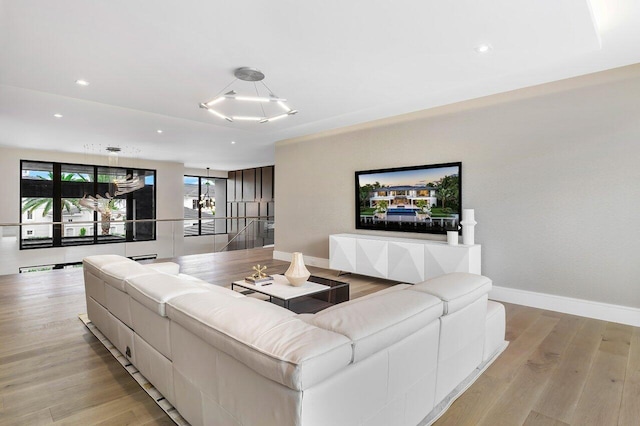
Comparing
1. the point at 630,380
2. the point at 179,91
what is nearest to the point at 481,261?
the point at 630,380

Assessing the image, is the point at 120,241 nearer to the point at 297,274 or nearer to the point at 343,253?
the point at 343,253

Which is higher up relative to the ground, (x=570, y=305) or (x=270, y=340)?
(x=270, y=340)

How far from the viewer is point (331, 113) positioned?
5047 mm

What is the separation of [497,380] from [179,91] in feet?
14.0

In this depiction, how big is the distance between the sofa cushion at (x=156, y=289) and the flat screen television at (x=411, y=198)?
11.9 ft

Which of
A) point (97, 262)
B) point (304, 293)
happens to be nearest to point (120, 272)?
point (97, 262)

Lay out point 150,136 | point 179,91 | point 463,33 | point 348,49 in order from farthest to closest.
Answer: point 150,136
point 179,91
point 348,49
point 463,33

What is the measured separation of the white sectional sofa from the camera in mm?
1195

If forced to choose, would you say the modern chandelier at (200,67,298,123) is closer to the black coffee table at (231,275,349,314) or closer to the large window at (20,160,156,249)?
the black coffee table at (231,275,349,314)

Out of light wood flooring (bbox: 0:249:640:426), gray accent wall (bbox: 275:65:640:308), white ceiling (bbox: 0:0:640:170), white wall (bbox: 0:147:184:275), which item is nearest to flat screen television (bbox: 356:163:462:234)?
gray accent wall (bbox: 275:65:640:308)

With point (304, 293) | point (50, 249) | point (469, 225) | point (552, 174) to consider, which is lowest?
point (50, 249)

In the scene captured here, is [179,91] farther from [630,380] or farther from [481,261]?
[630,380]

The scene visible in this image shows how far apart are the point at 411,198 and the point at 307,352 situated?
4247mm

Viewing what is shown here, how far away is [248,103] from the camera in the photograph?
457 centimetres
